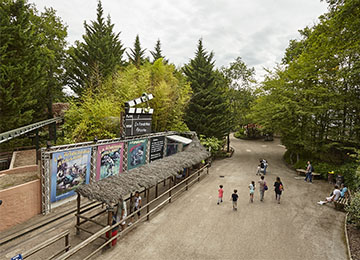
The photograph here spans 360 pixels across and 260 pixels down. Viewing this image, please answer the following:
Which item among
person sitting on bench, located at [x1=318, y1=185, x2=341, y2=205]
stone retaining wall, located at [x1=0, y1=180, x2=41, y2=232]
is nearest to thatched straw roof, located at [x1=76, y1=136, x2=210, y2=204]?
stone retaining wall, located at [x1=0, y1=180, x2=41, y2=232]

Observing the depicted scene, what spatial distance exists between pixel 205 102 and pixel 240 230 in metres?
16.3

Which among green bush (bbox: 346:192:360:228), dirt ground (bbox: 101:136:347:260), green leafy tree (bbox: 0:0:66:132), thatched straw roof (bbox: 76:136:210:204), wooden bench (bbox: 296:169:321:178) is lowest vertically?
dirt ground (bbox: 101:136:347:260)

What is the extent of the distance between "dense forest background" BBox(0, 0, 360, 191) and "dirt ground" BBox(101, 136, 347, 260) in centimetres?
331

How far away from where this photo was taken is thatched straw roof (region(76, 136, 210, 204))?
7.36m

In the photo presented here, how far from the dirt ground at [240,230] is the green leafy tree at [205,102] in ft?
34.6

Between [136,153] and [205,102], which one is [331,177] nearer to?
[205,102]

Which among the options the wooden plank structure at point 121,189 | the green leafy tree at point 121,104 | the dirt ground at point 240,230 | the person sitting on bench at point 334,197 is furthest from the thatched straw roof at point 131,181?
the person sitting on bench at point 334,197

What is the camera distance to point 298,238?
7957mm

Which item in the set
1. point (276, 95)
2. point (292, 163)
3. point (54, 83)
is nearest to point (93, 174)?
point (54, 83)

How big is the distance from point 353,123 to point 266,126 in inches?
284

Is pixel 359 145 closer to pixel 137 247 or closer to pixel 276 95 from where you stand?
pixel 276 95

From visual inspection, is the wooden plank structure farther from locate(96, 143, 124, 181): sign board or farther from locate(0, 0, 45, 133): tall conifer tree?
locate(0, 0, 45, 133): tall conifer tree

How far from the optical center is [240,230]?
8.47 metres

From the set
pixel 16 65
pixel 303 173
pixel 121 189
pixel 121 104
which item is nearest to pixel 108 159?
pixel 121 189
